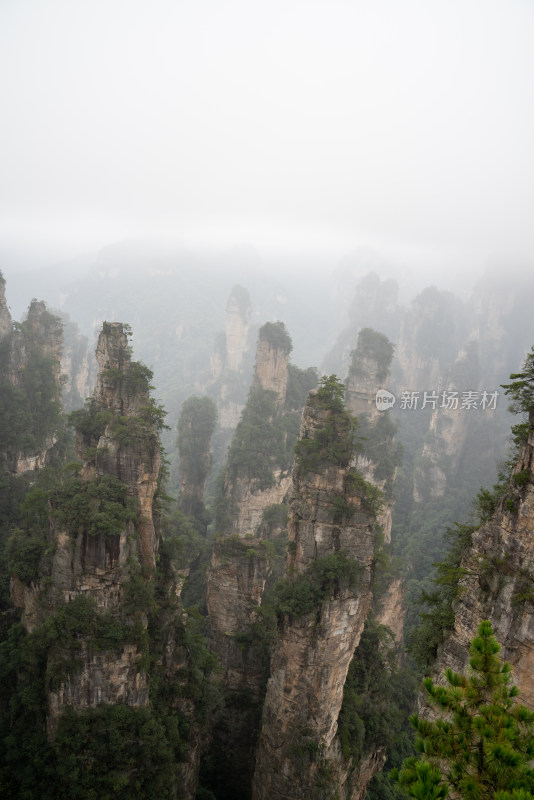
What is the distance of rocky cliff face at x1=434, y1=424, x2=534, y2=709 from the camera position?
30.7ft

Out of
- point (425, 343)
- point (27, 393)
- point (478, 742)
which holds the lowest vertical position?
point (478, 742)

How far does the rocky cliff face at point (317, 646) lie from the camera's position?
16609mm

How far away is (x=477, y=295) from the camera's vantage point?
286ft

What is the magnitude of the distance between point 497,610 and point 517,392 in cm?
445

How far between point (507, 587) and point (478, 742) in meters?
4.68

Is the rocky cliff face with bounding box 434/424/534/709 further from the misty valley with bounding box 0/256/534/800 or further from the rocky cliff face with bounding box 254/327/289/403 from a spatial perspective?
the rocky cliff face with bounding box 254/327/289/403

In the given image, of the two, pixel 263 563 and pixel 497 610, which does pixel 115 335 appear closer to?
pixel 263 563

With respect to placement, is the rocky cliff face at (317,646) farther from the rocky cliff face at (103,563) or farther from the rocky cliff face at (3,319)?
the rocky cliff face at (3,319)

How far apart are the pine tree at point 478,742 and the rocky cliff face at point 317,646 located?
11.2 meters

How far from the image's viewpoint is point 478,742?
5.57 metres

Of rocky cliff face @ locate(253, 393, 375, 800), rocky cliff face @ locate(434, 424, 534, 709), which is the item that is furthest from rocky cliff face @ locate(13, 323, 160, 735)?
rocky cliff face @ locate(434, 424, 534, 709)

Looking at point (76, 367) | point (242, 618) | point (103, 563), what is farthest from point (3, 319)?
point (76, 367)

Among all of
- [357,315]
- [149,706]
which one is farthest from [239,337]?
[149,706]

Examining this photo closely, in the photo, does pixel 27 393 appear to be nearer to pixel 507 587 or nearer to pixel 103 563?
pixel 103 563
